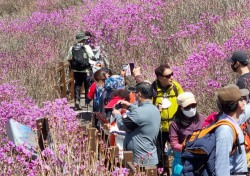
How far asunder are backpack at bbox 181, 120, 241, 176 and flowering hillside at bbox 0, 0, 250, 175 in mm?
724

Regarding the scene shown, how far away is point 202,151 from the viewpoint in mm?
5156

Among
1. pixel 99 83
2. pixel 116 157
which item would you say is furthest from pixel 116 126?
pixel 99 83

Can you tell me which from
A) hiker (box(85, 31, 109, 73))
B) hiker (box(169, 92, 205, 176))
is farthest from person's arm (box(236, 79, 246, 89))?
hiker (box(85, 31, 109, 73))

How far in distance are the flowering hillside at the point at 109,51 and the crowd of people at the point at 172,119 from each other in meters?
0.67

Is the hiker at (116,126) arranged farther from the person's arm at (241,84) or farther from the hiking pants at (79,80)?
the hiking pants at (79,80)

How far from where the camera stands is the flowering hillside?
20.8 ft

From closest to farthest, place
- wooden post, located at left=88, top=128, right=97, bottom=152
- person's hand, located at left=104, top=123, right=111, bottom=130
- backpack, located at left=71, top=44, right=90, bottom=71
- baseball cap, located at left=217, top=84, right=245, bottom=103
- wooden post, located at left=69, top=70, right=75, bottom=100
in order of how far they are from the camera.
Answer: baseball cap, located at left=217, top=84, right=245, bottom=103 → wooden post, located at left=88, top=128, right=97, bottom=152 → person's hand, located at left=104, top=123, right=111, bottom=130 → backpack, located at left=71, top=44, right=90, bottom=71 → wooden post, located at left=69, top=70, right=75, bottom=100

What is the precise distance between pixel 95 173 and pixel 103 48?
9.22 meters

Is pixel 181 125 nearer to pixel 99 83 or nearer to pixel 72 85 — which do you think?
pixel 99 83

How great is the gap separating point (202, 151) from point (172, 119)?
2.75 meters

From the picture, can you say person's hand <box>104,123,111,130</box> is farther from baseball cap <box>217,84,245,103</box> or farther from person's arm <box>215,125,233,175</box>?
person's arm <box>215,125,233,175</box>

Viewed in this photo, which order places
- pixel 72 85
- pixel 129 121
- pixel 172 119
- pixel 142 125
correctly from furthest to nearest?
1. pixel 72 85
2. pixel 172 119
3. pixel 142 125
4. pixel 129 121

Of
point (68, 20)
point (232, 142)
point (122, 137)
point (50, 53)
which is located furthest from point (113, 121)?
point (68, 20)

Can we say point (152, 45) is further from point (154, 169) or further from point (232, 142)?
point (232, 142)
